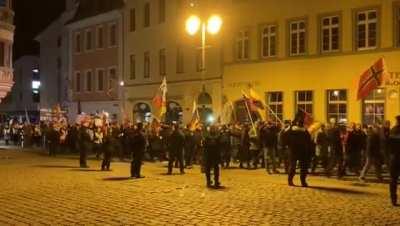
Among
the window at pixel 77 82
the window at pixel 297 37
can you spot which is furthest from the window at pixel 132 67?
the window at pixel 297 37

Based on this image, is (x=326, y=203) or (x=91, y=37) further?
(x=91, y=37)

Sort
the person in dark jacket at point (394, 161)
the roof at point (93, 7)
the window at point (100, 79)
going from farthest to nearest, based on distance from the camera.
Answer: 1. the window at point (100, 79)
2. the roof at point (93, 7)
3. the person in dark jacket at point (394, 161)

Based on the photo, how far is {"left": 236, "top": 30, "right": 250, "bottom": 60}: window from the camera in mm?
36406

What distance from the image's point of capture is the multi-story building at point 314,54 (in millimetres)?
29766

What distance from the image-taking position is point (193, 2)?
40156 millimetres

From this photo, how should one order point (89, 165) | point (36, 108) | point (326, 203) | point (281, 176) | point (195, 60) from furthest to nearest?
point (36, 108) → point (195, 60) → point (89, 165) → point (281, 176) → point (326, 203)

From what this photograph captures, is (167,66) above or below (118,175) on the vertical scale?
above

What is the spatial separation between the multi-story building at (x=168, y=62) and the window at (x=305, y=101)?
553 cm

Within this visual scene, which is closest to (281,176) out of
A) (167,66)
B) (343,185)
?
(343,185)

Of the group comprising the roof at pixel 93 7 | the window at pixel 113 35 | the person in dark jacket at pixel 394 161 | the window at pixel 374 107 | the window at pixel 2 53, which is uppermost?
the roof at pixel 93 7

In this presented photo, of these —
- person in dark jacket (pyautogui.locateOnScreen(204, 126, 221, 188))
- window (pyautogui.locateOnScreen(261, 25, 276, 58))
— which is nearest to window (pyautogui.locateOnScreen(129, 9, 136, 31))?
window (pyautogui.locateOnScreen(261, 25, 276, 58))

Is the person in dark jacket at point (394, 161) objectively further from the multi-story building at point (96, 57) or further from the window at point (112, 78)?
the window at point (112, 78)

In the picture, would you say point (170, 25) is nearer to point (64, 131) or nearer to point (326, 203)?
point (64, 131)

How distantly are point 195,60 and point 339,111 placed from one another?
11675mm
